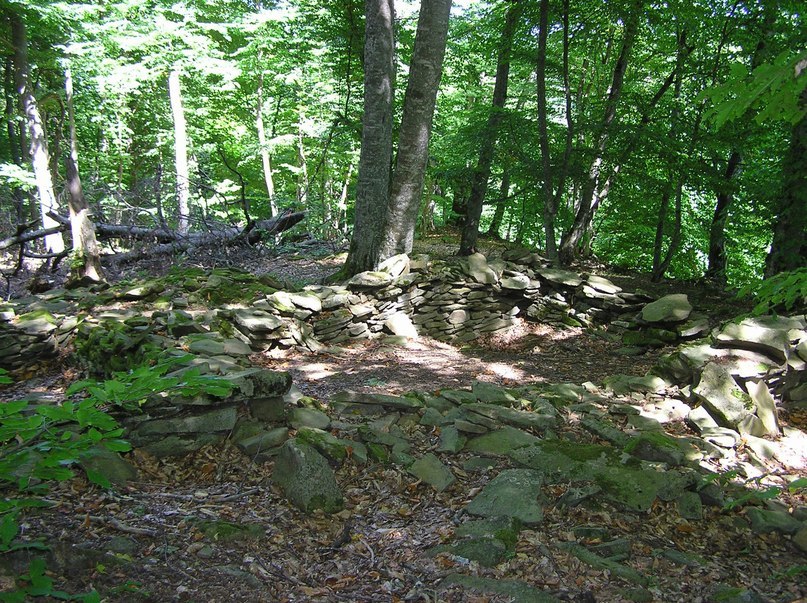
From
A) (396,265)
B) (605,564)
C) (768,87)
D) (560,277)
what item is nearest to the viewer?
(768,87)

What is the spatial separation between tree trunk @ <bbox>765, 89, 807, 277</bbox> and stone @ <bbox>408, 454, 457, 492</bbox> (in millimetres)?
5316

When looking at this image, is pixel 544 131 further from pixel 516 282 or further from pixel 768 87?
pixel 768 87

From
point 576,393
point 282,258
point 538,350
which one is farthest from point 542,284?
point 282,258

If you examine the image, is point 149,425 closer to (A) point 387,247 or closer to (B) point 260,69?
(A) point 387,247

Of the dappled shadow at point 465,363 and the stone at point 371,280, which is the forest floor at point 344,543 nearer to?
the dappled shadow at point 465,363

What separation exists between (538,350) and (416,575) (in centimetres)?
496

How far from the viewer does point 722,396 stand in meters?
4.31

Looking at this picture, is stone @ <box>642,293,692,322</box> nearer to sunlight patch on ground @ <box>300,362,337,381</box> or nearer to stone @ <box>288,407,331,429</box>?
sunlight patch on ground @ <box>300,362,337,381</box>

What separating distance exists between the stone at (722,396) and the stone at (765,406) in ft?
0.20

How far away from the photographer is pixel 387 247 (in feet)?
25.5

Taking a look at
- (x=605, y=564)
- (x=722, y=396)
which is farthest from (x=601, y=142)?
(x=605, y=564)

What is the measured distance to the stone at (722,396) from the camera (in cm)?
415

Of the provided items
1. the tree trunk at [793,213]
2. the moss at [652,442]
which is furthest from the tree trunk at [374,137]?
the tree trunk at [793,213]

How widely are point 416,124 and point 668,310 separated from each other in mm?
4443
